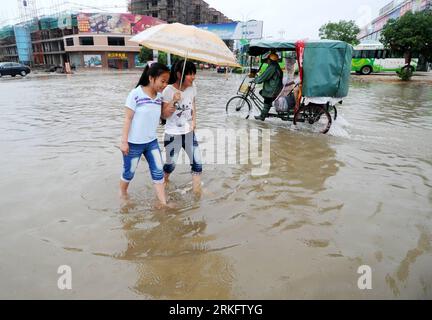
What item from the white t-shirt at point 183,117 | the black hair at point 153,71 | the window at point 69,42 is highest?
the window at point 69,42

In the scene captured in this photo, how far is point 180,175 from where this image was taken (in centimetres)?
495

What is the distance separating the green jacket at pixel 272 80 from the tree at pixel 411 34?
63.3 ft

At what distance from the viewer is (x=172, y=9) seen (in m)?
72.1

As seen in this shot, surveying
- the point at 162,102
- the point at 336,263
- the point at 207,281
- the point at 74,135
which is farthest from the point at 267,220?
the point at 74,135

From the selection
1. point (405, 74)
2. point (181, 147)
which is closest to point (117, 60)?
point (405, 74)

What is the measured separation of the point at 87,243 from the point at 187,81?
2.06m

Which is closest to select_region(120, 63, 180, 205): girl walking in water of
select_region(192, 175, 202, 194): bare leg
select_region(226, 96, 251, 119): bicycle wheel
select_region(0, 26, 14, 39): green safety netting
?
select_region(192, 175, 202, 194): bare leg

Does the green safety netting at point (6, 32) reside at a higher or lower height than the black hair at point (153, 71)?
higher

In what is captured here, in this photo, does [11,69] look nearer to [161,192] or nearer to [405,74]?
[161,192]

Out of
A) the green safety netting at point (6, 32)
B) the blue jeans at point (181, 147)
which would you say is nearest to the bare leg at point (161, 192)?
the blue jeans at point (181, 147)

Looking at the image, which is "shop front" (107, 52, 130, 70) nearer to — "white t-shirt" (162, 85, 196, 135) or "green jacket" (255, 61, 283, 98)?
"green jacket" (255, 61, 283, 98)

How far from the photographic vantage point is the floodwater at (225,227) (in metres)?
2.56

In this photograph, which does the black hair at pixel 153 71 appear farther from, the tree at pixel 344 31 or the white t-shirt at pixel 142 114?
the tree at pixel 344 31

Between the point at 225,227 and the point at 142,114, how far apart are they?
152 centimetres
